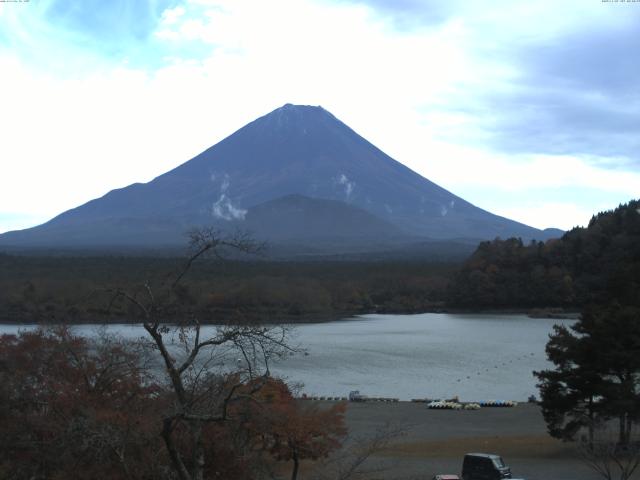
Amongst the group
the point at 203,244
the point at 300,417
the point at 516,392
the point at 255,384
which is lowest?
the point at 516,392

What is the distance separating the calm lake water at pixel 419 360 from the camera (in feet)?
82.7

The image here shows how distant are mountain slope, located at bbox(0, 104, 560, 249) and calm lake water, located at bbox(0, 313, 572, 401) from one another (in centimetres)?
11163

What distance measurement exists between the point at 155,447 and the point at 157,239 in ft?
418

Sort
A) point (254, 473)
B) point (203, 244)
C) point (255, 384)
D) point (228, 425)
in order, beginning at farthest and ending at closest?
point (254, 473)
point (228, 425)
point (255, 384)
point (203, 244)

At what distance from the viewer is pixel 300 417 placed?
1055cm

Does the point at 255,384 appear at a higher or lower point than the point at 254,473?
higher

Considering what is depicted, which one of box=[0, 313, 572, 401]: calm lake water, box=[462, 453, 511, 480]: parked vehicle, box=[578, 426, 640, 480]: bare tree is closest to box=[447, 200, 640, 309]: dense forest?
box=[0, 313, 572, 401]: calm lake water

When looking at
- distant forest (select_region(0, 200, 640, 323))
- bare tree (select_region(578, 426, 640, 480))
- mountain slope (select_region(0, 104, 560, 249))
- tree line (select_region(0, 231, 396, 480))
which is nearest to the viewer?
tree line (select_region(0, 231, 396, 480))

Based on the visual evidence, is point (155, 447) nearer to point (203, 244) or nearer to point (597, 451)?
point (203, 244)

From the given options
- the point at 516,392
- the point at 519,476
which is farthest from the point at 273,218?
the point at 519,476

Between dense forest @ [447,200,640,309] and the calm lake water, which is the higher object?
dense forest @ [447,200,640,309]

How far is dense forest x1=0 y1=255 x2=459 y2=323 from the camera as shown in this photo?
51844 mm

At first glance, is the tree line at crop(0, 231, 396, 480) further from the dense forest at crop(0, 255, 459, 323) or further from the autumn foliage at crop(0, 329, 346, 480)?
the dense forest at crop(0, 255, 459, 323)

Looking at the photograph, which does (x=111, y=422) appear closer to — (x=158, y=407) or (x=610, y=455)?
(x=158, y=407)
